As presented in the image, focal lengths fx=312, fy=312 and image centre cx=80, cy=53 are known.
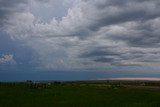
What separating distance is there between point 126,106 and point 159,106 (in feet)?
12.9

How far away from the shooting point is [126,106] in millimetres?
37594

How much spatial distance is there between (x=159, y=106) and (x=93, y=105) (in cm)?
792

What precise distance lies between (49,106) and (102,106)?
6.38 m

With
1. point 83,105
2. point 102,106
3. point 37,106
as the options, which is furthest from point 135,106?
point 37,106

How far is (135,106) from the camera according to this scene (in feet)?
124

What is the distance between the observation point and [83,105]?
38.4m

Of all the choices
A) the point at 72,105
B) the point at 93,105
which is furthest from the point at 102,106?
the point at 72,105

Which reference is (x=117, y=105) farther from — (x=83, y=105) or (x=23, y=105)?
(x=23, y=105)

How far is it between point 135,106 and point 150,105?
210 cm

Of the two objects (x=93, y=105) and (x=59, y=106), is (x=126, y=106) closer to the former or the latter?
(x=93, y=105)

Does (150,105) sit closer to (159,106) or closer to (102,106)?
(159,106)

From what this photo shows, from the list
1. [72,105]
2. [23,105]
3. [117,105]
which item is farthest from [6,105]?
[117,105]

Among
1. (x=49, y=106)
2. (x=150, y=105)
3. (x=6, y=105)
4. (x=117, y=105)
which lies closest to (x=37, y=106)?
(x=49, y=106)

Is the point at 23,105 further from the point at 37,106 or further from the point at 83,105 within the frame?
the point at 83,105
